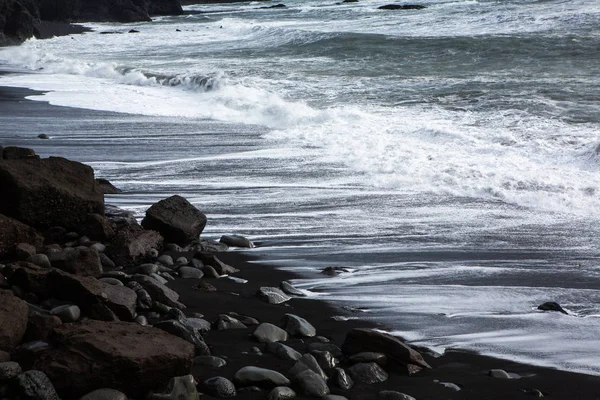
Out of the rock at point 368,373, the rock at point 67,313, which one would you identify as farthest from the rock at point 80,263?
the rock at point 368,373

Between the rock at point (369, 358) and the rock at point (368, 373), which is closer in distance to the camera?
the rock at point (368, 373)

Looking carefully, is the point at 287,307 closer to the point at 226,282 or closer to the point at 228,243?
the point at 226,282

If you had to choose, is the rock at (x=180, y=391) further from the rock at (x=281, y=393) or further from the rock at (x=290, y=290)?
the rock at (x=290, y=290)

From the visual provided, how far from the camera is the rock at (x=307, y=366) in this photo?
145 inches

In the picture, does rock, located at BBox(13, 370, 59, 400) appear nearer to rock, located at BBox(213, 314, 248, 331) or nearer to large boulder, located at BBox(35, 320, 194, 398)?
large boulder, located at BBox(35, 320, 194, 398)

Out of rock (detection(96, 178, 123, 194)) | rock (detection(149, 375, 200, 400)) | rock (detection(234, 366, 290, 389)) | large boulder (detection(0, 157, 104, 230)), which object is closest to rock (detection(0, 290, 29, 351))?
rock (detection(149, 375, 200, 400))

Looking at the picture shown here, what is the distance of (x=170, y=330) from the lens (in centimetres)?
390

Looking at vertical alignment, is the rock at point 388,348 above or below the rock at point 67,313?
below

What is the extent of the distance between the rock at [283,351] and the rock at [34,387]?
109cm

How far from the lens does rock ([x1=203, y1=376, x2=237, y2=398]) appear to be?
350 centimetres

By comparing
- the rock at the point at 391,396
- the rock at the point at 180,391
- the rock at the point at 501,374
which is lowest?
the rock at the point at 501,374

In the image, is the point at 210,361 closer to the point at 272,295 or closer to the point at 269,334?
the point at 269,334

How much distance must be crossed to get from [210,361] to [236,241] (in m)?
2.16

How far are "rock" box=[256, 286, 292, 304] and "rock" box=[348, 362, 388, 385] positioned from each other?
106cm
